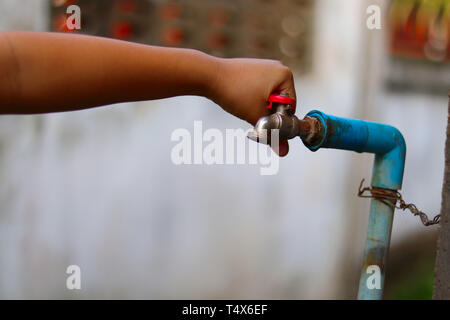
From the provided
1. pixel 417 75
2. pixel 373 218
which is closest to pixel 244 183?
pixel 417 75

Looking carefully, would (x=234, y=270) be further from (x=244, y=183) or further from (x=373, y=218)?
(x=373, y=218)

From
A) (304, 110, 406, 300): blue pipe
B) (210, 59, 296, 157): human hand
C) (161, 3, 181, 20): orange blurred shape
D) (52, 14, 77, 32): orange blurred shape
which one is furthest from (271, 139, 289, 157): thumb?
(161, 3, 181, 20): orange blurred shape

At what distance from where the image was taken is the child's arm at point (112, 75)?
1.04 meters

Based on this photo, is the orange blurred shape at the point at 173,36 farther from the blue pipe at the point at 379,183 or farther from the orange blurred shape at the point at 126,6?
the blue pipe at the point at 379,183

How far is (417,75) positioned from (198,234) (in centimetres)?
195

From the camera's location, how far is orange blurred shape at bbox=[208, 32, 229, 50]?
3.36m

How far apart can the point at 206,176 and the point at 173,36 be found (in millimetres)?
821

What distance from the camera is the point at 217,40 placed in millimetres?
3383

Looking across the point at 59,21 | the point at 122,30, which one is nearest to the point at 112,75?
the point at 59,21

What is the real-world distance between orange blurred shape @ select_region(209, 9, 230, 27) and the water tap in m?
2.24

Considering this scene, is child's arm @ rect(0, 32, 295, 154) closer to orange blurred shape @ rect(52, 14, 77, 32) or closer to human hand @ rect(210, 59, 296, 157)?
human hand @ rect(210, 59, 296, 157)

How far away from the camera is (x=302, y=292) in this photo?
379cm

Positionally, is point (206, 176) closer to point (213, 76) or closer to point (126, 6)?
point (126, 6)

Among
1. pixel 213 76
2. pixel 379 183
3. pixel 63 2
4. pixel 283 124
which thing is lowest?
pixel 379 183
